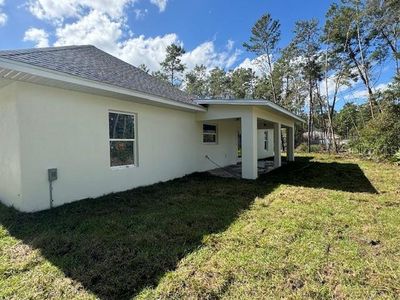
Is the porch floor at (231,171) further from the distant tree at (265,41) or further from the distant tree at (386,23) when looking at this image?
the distant tree at (265,41)

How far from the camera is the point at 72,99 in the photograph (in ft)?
18.1

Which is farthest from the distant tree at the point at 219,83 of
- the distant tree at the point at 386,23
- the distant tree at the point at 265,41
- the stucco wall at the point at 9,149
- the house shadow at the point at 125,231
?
the stucco wall at the point at 9,149

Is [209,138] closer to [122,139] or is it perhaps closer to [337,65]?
[122,139]

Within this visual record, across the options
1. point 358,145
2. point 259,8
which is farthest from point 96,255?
point 259,8

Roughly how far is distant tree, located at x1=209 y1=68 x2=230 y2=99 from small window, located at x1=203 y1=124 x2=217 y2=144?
2555cm

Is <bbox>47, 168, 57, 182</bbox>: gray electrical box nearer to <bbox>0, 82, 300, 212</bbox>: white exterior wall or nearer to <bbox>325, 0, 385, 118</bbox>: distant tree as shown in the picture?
<bbox>0, 82, 300, 212</bbox>: white exterior wall

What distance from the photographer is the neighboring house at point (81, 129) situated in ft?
15.6

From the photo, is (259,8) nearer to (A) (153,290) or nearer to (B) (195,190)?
(B) (195,190)

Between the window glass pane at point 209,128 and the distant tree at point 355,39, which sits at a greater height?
the distant tree at point 355,39

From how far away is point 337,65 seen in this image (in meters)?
22.8

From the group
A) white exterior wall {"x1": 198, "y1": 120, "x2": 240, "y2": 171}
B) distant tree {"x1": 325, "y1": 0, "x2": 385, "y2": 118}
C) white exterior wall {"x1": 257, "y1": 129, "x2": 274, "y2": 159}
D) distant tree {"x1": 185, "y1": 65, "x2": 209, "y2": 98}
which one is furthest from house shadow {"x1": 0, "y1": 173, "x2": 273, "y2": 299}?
distant tree {"x1": 185, "y1": 65, "x2": 209, "y2": 98}

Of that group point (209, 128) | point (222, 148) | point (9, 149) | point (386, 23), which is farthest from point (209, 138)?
point (386, 23)

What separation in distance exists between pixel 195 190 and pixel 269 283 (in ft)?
14.8

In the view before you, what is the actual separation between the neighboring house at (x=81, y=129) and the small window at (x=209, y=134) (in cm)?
176
